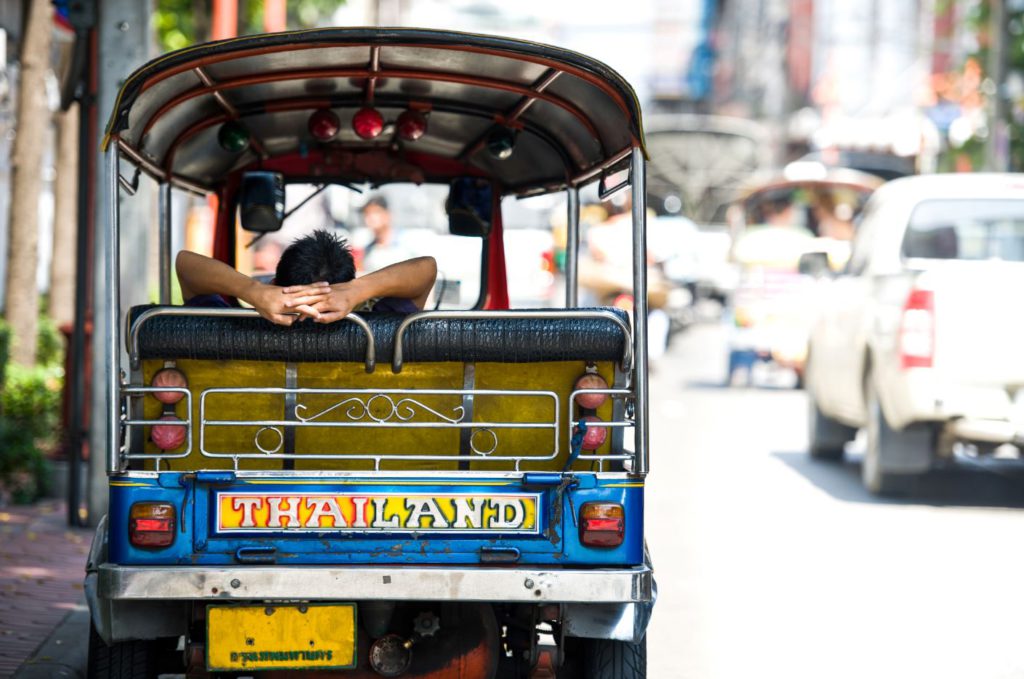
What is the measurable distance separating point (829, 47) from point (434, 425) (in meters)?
53.6

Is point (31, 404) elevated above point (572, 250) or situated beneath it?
situated beneath

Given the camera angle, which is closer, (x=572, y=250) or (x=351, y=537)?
(x=351, y=537)

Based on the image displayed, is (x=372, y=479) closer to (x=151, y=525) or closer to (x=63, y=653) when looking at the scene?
(x=151, y=525)

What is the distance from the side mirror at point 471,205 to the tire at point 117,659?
2.88 metres

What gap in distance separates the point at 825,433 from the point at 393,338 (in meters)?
9.26

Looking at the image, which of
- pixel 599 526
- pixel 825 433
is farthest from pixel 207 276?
pixel 825 433

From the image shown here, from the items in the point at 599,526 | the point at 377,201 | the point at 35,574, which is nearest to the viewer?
the point at 599,526

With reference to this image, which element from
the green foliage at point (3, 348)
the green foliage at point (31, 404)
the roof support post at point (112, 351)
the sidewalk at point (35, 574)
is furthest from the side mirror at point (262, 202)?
the green foliage at point (3, 348)

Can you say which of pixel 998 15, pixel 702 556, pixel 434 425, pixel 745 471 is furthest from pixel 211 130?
pixel 998 15

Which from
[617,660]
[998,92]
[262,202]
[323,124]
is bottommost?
[617,660]

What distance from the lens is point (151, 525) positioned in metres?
4.87

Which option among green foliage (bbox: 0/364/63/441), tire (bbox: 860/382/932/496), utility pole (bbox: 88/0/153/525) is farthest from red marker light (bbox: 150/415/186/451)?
tire (bbox: 860/382/932/496)

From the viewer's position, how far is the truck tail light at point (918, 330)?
1067 centimetres

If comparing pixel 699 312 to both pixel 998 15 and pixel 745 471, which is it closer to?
pixel 998 15
